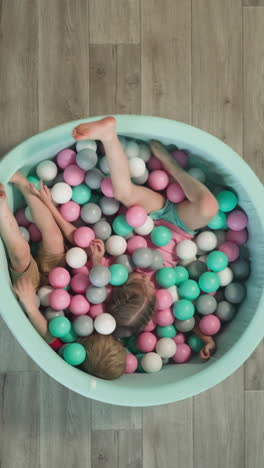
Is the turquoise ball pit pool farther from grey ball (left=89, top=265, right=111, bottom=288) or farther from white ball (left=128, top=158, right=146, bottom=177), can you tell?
grey ball (left=89, top=265, right=111, bottom=288)

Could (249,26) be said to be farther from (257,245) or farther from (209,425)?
(209,425)

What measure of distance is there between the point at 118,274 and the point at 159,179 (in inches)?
9.8

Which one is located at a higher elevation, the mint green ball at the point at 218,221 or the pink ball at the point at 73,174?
the pink ball at the point at 73,174

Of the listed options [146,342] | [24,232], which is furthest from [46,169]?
[146,342]

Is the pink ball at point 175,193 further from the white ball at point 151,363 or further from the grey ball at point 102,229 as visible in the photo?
the white ball at point 151,363

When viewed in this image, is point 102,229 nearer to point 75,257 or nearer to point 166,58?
point 75,257

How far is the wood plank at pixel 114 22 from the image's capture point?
1.48 metres

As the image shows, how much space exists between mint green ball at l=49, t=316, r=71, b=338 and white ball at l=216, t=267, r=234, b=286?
1.28 ft

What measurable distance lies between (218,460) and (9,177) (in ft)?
2.98

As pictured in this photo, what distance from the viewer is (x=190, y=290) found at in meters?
1.34

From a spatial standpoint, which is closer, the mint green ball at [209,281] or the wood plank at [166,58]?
the mint green ball at [209,281]

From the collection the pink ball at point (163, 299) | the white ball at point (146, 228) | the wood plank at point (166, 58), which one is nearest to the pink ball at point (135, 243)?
the white ball at point (146, 228)

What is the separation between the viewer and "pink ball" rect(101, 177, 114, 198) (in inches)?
51.3

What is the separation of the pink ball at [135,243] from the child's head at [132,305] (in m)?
0.08
